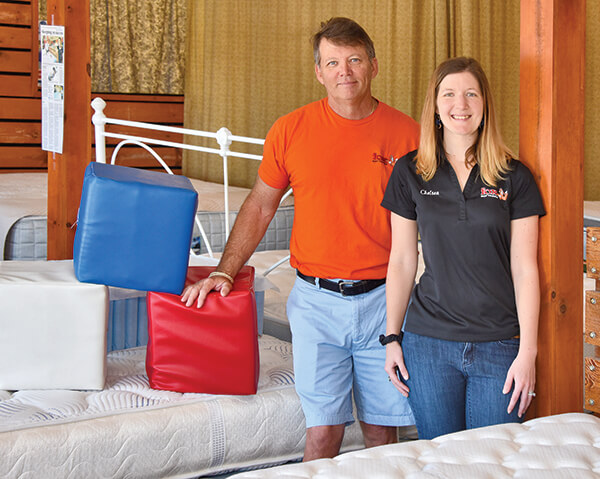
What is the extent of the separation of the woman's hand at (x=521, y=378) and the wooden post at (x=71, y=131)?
150 cm

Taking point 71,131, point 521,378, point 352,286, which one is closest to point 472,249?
point 521,378

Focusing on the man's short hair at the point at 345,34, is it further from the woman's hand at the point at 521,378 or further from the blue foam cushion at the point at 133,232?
the woman's hand at the point at 521,378

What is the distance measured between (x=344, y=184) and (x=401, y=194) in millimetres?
222

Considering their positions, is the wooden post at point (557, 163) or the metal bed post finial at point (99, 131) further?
the metal bed post finial at point (99, 131)

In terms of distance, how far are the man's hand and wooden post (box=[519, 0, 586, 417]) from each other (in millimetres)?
709

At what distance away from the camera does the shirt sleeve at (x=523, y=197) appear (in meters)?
1.40

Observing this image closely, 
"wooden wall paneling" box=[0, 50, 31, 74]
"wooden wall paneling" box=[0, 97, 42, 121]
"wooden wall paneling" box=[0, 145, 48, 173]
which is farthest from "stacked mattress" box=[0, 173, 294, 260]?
"wooden wall paneling" box=[0, 50, 31, 74]

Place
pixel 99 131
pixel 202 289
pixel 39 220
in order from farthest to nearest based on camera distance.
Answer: pixel 39 220 → pixel 99 131 → pixel 202 289

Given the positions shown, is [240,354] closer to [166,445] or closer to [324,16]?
[166,445]

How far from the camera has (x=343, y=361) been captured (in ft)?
5.60

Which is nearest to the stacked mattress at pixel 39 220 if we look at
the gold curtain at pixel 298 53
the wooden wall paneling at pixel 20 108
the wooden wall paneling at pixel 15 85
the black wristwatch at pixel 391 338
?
the gold curtain at pixel 298 53

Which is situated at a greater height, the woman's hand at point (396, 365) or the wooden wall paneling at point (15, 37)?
the wooden wall paneling at point (15, 37)

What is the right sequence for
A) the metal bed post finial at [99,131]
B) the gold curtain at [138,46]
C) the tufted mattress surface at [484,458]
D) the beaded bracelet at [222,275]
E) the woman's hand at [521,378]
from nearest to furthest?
the tufted mattress surface at [484,458], the woman's hand at [521,378], the beaded bracelet at [222,275], the metal bed post finial at [99,131], the gold curtain at [138,46]

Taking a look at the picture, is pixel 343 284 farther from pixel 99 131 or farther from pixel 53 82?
pixel 99 131
